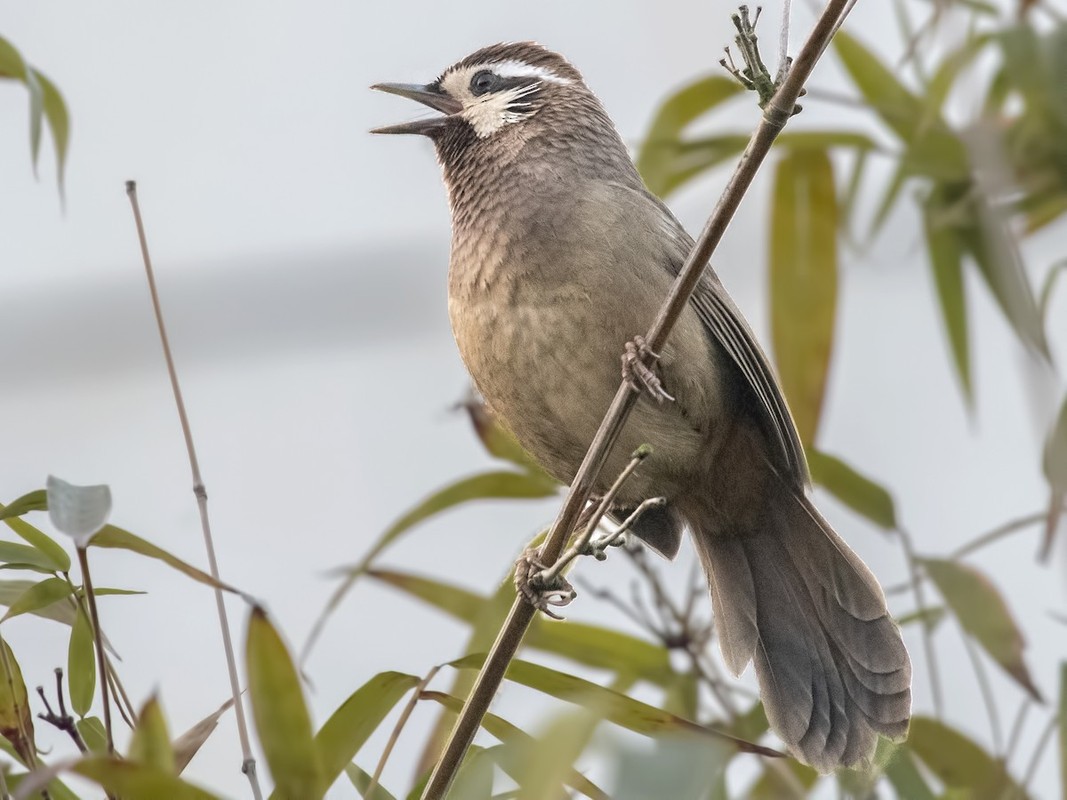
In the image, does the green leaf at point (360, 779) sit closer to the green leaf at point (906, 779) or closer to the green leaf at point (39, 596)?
the green leaf at point (39, 596)

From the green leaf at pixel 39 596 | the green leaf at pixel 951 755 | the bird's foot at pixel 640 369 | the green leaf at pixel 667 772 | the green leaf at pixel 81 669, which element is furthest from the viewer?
the green leaf at pixel 951 755

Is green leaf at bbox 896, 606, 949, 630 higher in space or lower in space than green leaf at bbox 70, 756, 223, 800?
higher

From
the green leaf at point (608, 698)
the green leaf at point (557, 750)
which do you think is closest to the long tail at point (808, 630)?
the green leaf at point (608, 698)

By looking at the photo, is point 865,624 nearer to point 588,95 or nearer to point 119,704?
point 588,95

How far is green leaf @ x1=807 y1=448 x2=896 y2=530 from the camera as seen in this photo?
311cm

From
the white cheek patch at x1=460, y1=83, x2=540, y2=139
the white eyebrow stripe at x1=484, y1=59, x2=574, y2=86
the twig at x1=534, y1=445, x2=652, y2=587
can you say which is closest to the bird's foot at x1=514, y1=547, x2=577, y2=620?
the twig at x1=534, y1=445, x2=652, y2=587

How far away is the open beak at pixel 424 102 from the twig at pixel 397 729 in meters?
1.67

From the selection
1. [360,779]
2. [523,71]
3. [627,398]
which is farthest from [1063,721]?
[523,71]

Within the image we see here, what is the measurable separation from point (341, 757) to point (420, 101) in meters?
1.93

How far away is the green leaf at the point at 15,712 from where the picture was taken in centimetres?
193

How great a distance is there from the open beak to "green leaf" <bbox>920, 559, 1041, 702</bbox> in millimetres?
1526

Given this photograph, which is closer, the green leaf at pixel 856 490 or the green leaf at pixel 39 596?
the green leaf at pixel 39 596

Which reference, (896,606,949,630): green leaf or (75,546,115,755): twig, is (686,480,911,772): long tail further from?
(75,546,115,755): twig

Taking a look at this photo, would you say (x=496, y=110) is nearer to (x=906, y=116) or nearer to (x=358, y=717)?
(x=906, y=116)
